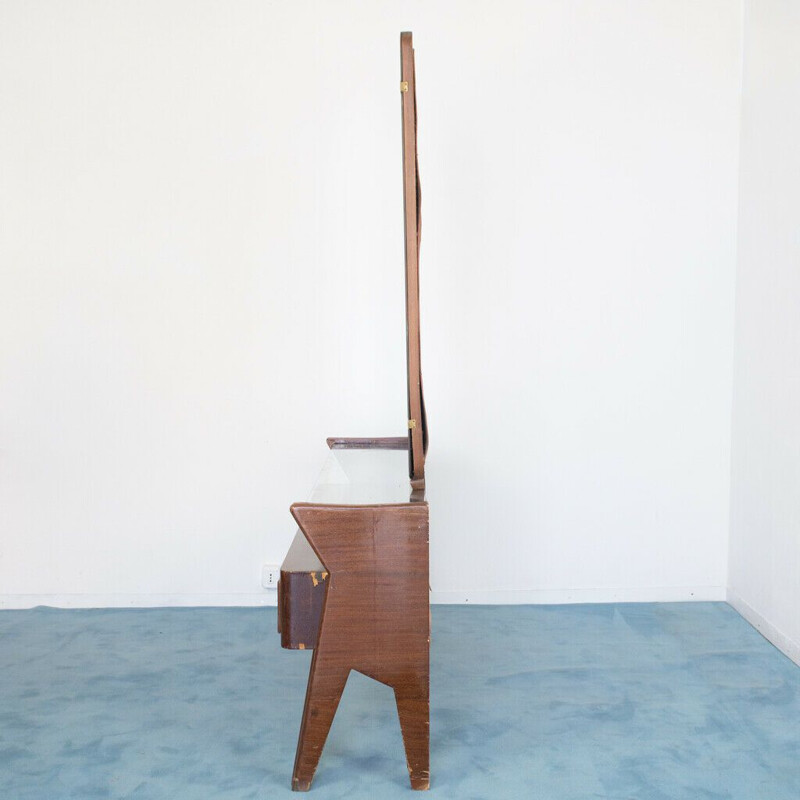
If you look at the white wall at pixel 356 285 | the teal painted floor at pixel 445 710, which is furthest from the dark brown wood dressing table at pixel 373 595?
the white wall at pixel 356 285

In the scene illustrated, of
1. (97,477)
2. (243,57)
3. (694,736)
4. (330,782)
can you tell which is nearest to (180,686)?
(330,782)

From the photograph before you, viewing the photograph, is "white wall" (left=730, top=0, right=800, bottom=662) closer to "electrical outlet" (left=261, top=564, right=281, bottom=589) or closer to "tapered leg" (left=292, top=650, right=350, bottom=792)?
"tapered leg" (left=292, top=650, right=350, bottom=792)

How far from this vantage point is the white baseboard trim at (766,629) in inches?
114

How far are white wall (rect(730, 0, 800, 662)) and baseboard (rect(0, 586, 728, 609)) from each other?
22 centimetres

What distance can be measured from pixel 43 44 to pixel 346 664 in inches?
103

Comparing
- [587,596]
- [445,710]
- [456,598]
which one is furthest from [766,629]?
[445,710]

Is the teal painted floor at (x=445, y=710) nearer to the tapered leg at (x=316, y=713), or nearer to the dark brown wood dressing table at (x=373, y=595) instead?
the tapered leg at (x=316, y=713)

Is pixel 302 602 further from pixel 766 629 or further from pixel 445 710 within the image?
pixel 766 629

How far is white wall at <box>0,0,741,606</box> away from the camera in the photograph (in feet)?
11.0

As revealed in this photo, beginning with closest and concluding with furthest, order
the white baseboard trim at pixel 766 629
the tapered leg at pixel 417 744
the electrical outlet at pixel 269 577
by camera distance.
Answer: the tapered leg at pixel 417 744 < the white baseboard trim at pixel 766 629 < the electrical outlet at pixel 269 577

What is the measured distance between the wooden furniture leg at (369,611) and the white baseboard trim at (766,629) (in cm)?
143

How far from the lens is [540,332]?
3439 millimetres

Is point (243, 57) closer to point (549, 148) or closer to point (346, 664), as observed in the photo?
point (549, 148)

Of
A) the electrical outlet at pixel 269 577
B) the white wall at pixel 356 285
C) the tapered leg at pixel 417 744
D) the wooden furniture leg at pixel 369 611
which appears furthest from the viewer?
the electrical outlet at pixel 269 577
